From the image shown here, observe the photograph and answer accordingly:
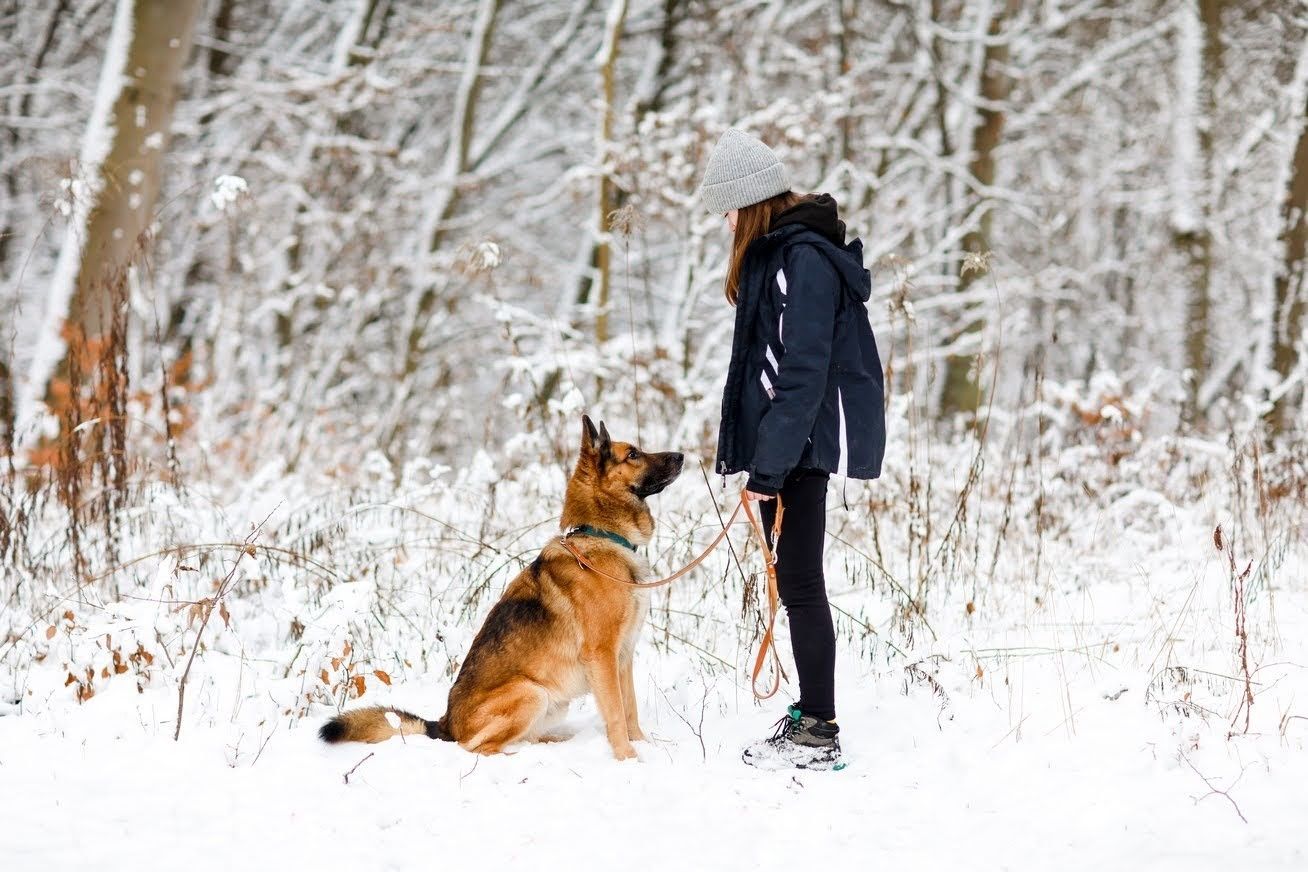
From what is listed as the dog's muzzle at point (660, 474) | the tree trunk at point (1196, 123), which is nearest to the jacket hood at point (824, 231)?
the dog's muzzle at point (660, 474)

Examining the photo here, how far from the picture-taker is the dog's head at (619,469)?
375 centimetres

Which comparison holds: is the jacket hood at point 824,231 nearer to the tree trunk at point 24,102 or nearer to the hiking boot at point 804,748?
the hiking boot at point 804,748

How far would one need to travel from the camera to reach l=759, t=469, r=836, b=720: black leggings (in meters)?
3.25

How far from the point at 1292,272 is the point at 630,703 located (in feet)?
27.6

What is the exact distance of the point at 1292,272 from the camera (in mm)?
8828

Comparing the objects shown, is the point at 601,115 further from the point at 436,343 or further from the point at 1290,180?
the point at 1290,180

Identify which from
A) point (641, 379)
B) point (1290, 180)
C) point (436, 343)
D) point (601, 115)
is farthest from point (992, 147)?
point (436, 343)

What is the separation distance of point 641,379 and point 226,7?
1040 centimetres

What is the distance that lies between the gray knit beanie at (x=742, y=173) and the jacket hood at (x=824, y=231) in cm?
12

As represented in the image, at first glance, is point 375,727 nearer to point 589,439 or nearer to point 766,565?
point 589,439

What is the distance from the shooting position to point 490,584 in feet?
16.0

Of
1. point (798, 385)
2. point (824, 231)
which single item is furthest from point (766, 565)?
point (824, 231)

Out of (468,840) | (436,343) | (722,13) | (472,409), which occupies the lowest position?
(468,840)

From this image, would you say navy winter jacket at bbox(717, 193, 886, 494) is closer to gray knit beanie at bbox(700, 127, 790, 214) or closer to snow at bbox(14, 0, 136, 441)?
gray knit beanie at bbox(700, 127, 790, 214)
